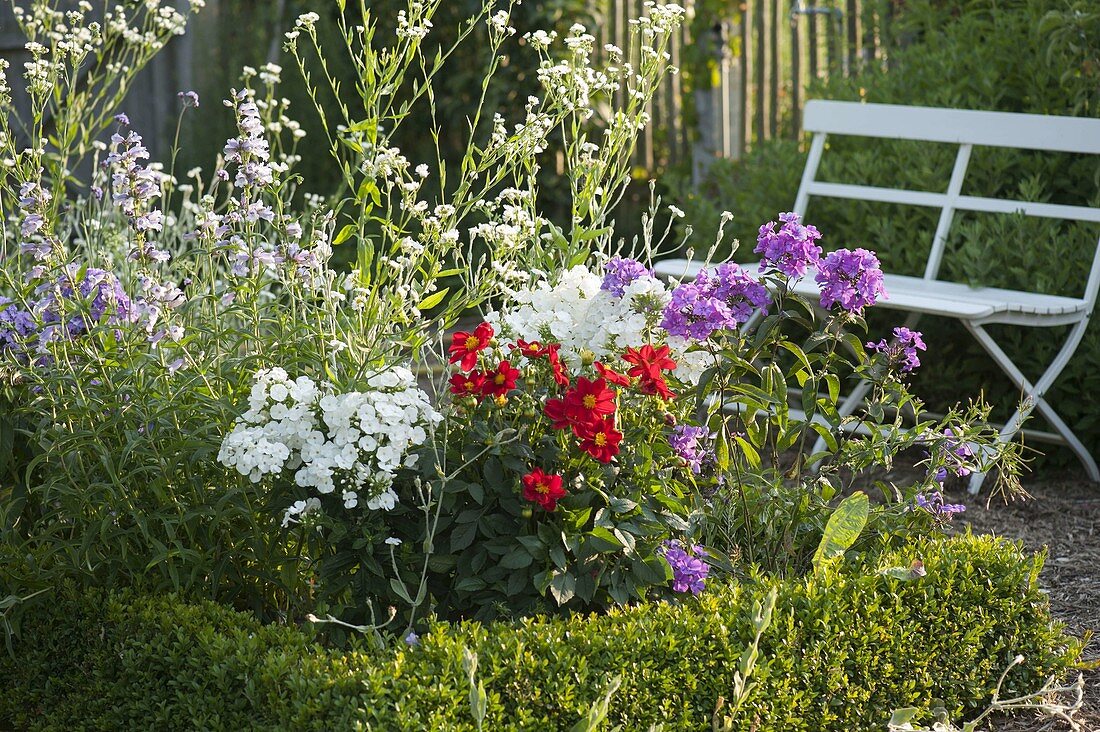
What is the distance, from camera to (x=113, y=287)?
2621 millimetres

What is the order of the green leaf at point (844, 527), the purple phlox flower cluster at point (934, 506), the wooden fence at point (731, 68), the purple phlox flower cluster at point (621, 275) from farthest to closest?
the wooden fence at point (731, 68), the purple phlox flower cluster at point (934, 506), the green leaf at point (844, 527), the purple phlox flower cluster at point (621, 275)

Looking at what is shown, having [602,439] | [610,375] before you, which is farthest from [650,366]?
[602,439]

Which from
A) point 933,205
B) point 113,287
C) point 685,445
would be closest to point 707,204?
point 933,205

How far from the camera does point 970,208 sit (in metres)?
4.50

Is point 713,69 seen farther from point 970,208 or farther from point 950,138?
point 970,208

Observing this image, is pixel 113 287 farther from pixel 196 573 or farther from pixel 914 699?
pixel 914 699

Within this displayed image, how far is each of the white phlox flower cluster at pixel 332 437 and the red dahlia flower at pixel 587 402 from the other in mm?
289

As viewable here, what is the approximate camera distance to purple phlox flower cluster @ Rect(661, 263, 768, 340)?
2449 millimetres

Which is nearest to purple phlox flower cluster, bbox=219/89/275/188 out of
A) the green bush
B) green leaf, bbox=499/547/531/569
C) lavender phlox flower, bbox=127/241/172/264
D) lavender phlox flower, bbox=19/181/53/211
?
lavender phlox flower, bbox=127/241/172/264

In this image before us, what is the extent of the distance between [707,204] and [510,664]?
3.55 metres

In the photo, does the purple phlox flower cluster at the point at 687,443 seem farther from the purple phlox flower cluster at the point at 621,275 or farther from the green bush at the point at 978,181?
the green bush at the point at 978,181

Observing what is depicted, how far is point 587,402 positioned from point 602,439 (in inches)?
3.0

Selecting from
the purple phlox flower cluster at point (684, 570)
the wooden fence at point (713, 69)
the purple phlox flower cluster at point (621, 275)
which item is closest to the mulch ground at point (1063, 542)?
the purple phlox flower cluster at point (684, 570)

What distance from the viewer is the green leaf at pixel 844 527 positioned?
2633 mm
